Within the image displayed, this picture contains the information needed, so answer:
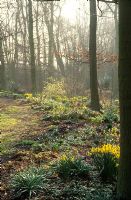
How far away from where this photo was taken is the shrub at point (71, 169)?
7.20 metres

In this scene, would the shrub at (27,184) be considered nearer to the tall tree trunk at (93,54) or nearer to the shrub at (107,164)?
the shrub at (107,164)

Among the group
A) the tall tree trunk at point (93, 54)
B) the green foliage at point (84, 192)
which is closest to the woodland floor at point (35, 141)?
the green foliage at point (84, 192)

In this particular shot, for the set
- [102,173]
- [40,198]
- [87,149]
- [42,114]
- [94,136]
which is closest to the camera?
[40,198]

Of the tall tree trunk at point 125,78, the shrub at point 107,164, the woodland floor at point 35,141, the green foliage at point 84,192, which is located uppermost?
the tall tree trunk at point 125,78

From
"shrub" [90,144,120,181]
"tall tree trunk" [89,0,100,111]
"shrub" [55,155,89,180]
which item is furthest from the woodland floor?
"tall tree trunk" [89,0,100,111]

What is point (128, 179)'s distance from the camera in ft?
19.1

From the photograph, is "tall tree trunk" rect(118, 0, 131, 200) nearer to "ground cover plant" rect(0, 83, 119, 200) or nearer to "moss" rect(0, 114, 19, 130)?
"ground cover plant" rect(0, 83, 119, 200)

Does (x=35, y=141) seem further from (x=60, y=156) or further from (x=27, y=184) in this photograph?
(x=27, y=184)

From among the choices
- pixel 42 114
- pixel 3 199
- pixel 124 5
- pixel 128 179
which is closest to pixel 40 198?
pixel 3 199

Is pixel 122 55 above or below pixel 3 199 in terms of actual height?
above

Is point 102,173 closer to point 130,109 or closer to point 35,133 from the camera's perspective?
point 130,109

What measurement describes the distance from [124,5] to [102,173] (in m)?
3.12

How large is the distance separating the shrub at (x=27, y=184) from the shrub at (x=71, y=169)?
1.67 feet

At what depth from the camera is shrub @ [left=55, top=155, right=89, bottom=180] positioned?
7197 mm
